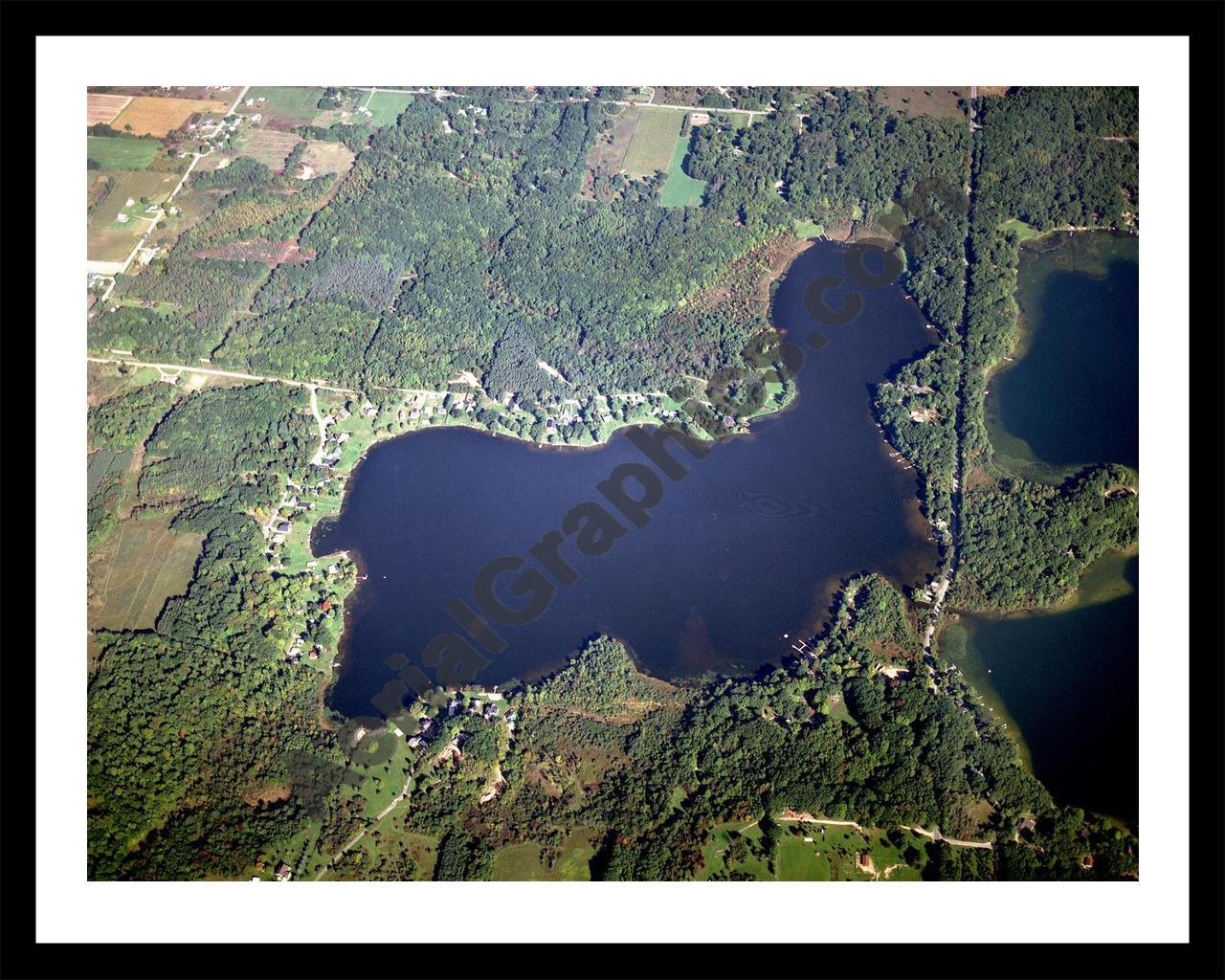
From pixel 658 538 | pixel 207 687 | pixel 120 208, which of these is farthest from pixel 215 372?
pixel 658 538

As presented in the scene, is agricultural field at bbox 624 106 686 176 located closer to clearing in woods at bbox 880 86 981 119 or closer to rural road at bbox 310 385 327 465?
clearing in woods at bbox 880 86 981 119

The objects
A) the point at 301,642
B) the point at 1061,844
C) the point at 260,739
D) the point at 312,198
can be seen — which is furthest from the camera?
the point at 312,198

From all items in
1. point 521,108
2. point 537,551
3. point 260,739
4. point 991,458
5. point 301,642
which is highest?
point 521,108

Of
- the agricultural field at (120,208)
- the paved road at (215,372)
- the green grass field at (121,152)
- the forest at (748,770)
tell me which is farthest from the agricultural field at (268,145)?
the forest at (748,770)

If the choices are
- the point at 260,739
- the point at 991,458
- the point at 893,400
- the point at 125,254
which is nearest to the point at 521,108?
the point at 125,254

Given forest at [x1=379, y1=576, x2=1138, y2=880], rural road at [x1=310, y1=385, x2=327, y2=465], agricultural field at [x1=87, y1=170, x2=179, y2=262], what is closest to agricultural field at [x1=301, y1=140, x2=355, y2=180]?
agricultural field at [x1=87, y1=170, x2=179, y2=262]

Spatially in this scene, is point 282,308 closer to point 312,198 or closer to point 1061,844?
point 312,198

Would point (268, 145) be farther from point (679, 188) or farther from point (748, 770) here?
point (748, 770)
